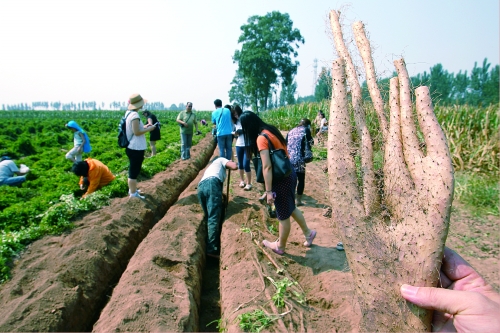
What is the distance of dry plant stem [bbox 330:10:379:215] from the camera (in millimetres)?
2188

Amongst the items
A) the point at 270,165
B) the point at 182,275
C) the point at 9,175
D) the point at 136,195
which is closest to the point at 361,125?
the point at 270,165

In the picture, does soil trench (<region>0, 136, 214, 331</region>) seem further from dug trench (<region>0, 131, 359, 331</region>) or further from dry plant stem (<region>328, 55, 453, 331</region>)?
dry plant stem (<region>328, 55, 453, 331</region>)

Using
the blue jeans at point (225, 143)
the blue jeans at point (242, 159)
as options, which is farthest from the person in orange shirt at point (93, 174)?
the blue jeans at point (242, 159)

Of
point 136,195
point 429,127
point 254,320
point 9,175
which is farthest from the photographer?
point 9,175

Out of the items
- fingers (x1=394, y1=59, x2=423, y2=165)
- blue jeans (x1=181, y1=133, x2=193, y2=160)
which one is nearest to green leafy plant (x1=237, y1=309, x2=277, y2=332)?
fingers (x1=394, y1=59, x2=423, y2=165)

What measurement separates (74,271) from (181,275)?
133cm

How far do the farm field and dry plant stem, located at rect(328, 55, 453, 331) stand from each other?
70cm

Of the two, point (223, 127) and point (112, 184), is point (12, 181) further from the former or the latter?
point (223, 127)

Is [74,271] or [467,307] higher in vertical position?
[467,307]

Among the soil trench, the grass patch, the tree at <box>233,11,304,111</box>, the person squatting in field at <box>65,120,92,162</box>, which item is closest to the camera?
the soil trench

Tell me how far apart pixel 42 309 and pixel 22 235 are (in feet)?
6.75

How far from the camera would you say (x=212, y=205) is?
524 cm

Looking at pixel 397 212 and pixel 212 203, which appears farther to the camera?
pixel 212 203

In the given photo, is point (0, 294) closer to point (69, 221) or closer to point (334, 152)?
point (69, 221)
